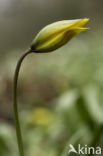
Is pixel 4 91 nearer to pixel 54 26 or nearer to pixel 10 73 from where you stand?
pixel 10 73

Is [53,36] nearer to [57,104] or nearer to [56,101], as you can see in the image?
[57,104]

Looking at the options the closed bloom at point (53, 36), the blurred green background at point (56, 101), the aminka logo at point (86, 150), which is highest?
the closed bloom at point (53, 36)

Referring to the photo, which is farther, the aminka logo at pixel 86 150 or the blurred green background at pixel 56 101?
the blurred green background at pixel 56 101

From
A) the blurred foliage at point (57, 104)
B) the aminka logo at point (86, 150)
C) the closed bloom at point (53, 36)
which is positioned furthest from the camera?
the blurred foliage at point (57, 104)

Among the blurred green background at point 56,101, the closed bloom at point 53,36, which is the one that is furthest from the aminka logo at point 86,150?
the closed bloom at point 53,36

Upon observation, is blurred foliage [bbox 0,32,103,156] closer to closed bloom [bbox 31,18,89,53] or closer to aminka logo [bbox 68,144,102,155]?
aminka logo [bbox 68,144,102,155]

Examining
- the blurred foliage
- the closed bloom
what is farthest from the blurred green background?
the closed bloom

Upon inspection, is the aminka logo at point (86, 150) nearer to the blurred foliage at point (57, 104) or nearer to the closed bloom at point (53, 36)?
the blurred foliage at point (57, 104)

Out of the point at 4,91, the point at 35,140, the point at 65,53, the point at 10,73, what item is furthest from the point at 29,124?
the point at 65,53
